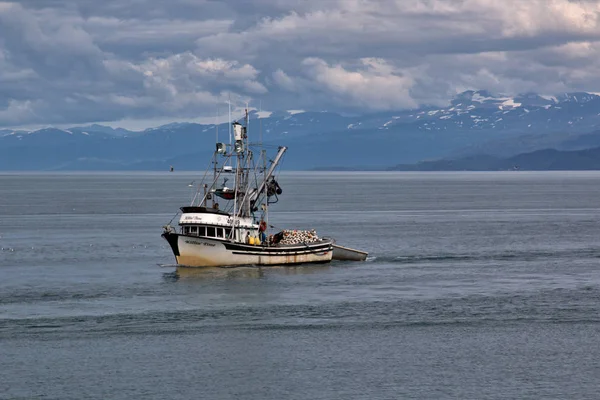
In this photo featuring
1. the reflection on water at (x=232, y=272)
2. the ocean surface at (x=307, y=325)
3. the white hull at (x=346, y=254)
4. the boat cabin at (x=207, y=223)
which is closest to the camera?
the ocean surface at (x=307, y=325)

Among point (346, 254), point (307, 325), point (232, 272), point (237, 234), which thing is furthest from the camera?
point (346, 254)

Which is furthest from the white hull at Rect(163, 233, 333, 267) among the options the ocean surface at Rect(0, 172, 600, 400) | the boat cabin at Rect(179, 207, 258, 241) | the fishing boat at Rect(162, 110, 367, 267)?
the ocean surface at Rect(0, 172, 600, 400)

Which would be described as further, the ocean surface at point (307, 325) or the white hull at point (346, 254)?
the white hull at point (346, 254)

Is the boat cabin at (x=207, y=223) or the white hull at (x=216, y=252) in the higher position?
the boat cabin at (x=207, y=223)

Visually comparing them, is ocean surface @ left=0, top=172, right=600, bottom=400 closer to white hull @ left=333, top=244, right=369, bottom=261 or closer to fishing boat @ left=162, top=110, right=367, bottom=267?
white hull @ left=333, top=244, right=369, bottom=261

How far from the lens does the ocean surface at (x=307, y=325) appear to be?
5209 cm

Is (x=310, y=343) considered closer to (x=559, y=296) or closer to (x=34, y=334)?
(x=34, y=334)

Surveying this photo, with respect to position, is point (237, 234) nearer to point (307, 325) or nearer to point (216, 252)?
point (216, 252)

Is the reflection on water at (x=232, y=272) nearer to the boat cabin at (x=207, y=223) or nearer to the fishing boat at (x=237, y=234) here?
the fishing boat at (x=237, y=234)

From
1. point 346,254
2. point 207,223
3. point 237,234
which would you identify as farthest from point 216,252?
point 346,254

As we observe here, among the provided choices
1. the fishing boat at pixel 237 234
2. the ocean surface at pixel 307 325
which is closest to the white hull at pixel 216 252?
the fishing boat at pixel 237 234

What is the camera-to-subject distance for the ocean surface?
5209 cm

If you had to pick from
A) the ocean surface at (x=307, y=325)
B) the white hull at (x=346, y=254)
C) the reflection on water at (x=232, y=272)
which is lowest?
the ocean surface at (x=307, y=325)

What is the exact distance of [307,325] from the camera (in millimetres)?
65875
